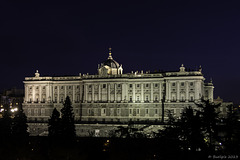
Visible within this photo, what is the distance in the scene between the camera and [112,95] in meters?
110

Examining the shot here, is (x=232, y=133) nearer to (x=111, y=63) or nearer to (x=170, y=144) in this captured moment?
(x=170, y=144)

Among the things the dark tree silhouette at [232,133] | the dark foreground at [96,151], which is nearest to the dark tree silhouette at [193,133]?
the dark foreground at [96,151]

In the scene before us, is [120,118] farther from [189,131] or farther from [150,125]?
[189,131]

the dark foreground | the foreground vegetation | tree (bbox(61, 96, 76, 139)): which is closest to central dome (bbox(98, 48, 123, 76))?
tree (bbox(61, 96, 76, 139))

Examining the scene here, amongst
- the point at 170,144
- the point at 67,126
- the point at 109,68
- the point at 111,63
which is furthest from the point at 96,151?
the point at 111,63

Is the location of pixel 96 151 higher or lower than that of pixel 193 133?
lower

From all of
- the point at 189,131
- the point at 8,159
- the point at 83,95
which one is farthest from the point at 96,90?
the point at 189,131

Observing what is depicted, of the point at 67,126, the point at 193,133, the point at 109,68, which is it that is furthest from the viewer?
the point at 109,68

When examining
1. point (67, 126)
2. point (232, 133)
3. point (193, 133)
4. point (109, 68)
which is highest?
point (109, 68)

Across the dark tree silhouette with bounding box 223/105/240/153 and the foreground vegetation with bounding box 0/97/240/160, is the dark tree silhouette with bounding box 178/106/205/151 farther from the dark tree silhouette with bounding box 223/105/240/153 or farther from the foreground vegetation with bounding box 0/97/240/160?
the dark tree silhouette with bounding box 223/105/240/153

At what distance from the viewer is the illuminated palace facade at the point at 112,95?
A: 332 feet

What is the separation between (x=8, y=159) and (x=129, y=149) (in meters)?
17.4

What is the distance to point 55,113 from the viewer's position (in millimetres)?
78938

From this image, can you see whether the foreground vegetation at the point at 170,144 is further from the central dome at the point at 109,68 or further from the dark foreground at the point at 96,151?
the central dome at the point at 109,68
